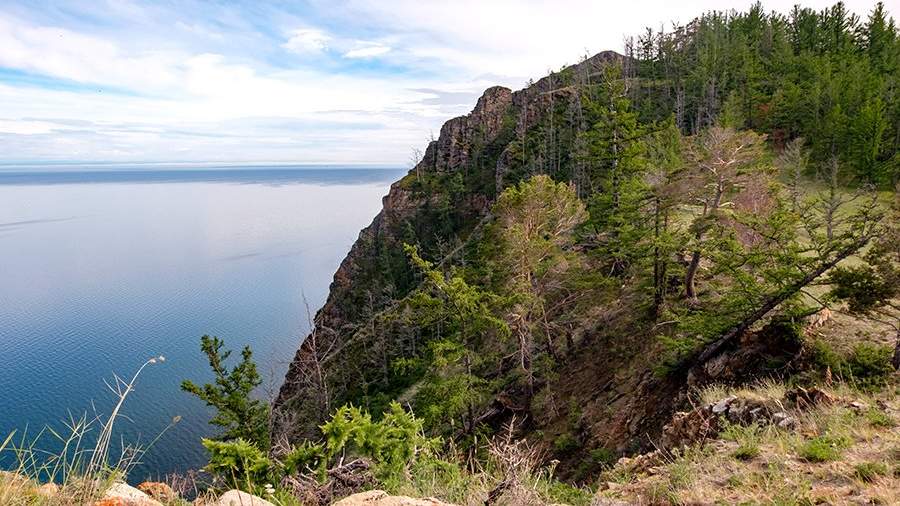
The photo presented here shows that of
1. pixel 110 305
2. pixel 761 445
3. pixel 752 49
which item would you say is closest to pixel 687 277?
pixel 761 445

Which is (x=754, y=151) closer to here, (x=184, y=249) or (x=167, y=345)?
(x=167, y=345)

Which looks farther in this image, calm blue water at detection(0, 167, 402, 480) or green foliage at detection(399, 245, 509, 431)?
calm blue water at detection(0, 167, 402, 480)

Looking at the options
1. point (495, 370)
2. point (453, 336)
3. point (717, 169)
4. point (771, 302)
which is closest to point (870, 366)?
point (771, 302)

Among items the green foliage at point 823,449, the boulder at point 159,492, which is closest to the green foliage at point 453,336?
the green foliage at point 823,449

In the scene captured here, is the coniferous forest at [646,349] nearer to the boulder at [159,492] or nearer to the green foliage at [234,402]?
the green foliage at [234,402]

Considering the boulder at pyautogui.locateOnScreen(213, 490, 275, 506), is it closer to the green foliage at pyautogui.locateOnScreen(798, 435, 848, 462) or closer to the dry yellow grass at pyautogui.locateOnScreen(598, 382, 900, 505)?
the dry yellow grass at pyautogui.locateOnScreen(598, 382, 900, 505)

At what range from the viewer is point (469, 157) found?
8500cm

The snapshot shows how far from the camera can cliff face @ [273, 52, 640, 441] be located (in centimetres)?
6081

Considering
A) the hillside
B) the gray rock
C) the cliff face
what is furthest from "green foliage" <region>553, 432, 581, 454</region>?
the cliff face

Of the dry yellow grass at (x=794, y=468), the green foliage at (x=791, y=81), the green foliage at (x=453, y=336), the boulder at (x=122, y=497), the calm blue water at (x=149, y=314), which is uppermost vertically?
the green foliage at (x=791, y=81)

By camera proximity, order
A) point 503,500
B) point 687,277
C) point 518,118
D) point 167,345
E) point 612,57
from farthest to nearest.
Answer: point 612,57 < point 518,118 < point 167,345 < point 687,277 < point 503,500

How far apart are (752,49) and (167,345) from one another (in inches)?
3797

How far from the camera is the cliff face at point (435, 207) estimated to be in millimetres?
60812

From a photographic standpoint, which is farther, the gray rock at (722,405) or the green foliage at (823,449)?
the gray rock at (722,405)
